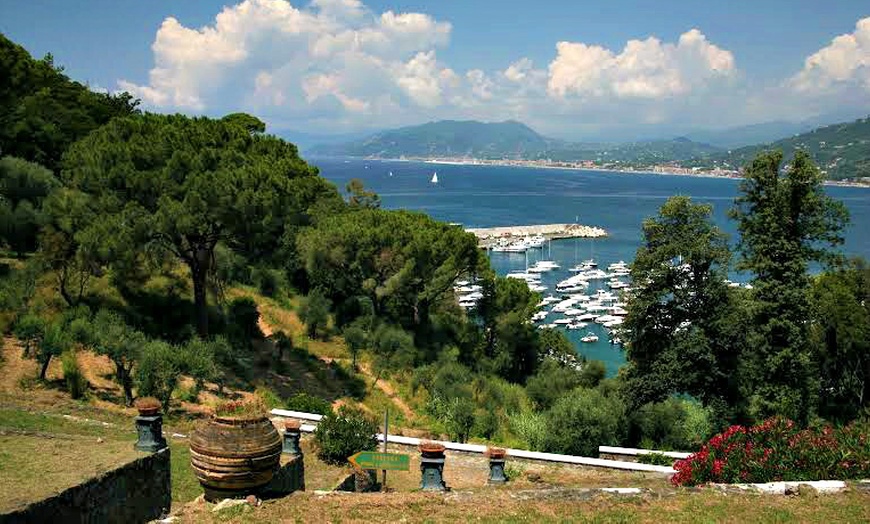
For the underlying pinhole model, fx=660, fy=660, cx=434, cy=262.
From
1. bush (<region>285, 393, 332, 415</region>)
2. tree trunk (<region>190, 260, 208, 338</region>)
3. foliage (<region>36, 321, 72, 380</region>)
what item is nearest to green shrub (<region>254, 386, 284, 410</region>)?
bush (<region>285, 393, 332, 415</region>)

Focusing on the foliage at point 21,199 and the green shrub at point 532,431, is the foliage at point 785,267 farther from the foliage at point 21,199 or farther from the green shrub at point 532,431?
the foliage at point 21,199

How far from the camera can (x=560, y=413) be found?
1321 centimetres

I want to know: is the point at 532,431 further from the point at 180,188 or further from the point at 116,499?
the point at 180,188

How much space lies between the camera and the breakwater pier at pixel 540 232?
91.0 metres

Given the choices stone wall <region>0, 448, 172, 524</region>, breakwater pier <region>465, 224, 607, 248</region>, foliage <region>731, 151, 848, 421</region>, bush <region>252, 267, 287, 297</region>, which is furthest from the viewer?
breakwater pier <region>465, 224, 607, 248</region>

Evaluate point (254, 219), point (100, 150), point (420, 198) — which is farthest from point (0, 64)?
point (420, 198)

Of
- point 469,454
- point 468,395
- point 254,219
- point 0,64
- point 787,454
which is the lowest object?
point 468,395

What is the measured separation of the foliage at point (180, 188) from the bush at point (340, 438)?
7530 millimetres

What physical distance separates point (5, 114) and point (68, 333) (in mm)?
15313

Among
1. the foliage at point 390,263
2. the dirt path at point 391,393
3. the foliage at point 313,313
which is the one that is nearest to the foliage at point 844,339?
the dirt path at point 391,393

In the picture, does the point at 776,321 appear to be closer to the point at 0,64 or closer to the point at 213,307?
the point at 213,307

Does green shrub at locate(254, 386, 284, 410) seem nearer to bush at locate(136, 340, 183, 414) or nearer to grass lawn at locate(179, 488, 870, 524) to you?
bush at locate(136, 340, 183, 414)

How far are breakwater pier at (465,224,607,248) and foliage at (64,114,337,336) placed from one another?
71453mm

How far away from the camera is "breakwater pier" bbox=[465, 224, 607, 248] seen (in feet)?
299
